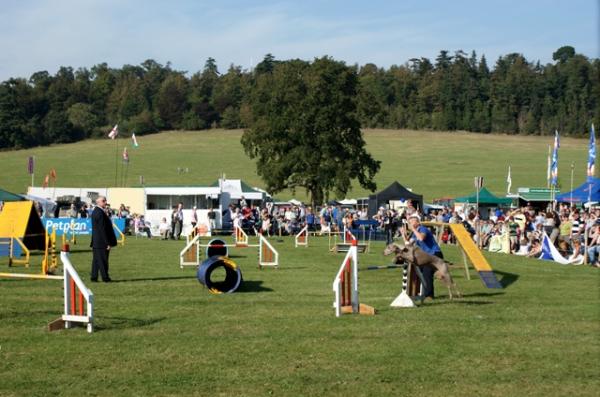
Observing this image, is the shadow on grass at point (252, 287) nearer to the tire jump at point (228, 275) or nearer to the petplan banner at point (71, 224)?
the tire jump at point (228, 275)

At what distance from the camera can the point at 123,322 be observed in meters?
12.4

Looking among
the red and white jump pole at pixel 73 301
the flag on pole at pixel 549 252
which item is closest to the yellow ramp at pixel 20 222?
the red and white jump pole at pixel 73 301

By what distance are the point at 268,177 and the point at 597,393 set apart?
53430mm

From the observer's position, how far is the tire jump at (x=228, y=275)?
632 inches

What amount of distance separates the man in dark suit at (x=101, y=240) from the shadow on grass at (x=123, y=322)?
5.23 m

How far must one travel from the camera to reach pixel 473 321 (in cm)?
1257

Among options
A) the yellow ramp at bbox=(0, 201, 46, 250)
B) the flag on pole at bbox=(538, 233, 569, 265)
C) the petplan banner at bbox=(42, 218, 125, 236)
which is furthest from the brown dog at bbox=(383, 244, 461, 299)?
the petplan banner at bbox=(42, 218, 125, 236)

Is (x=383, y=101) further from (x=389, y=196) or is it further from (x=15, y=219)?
(x=15, y=219)

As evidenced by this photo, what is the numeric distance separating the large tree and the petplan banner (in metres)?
20.7

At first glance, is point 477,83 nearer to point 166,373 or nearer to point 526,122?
point 526,122

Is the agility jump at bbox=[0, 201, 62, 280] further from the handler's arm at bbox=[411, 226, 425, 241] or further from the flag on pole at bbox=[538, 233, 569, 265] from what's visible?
the flag on pole at bbox=[538, 233, 569, 265]

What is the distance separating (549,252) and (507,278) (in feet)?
26.5

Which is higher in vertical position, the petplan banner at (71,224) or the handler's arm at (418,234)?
the handler's arm at (418,234)

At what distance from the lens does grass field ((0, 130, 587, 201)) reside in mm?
87312
